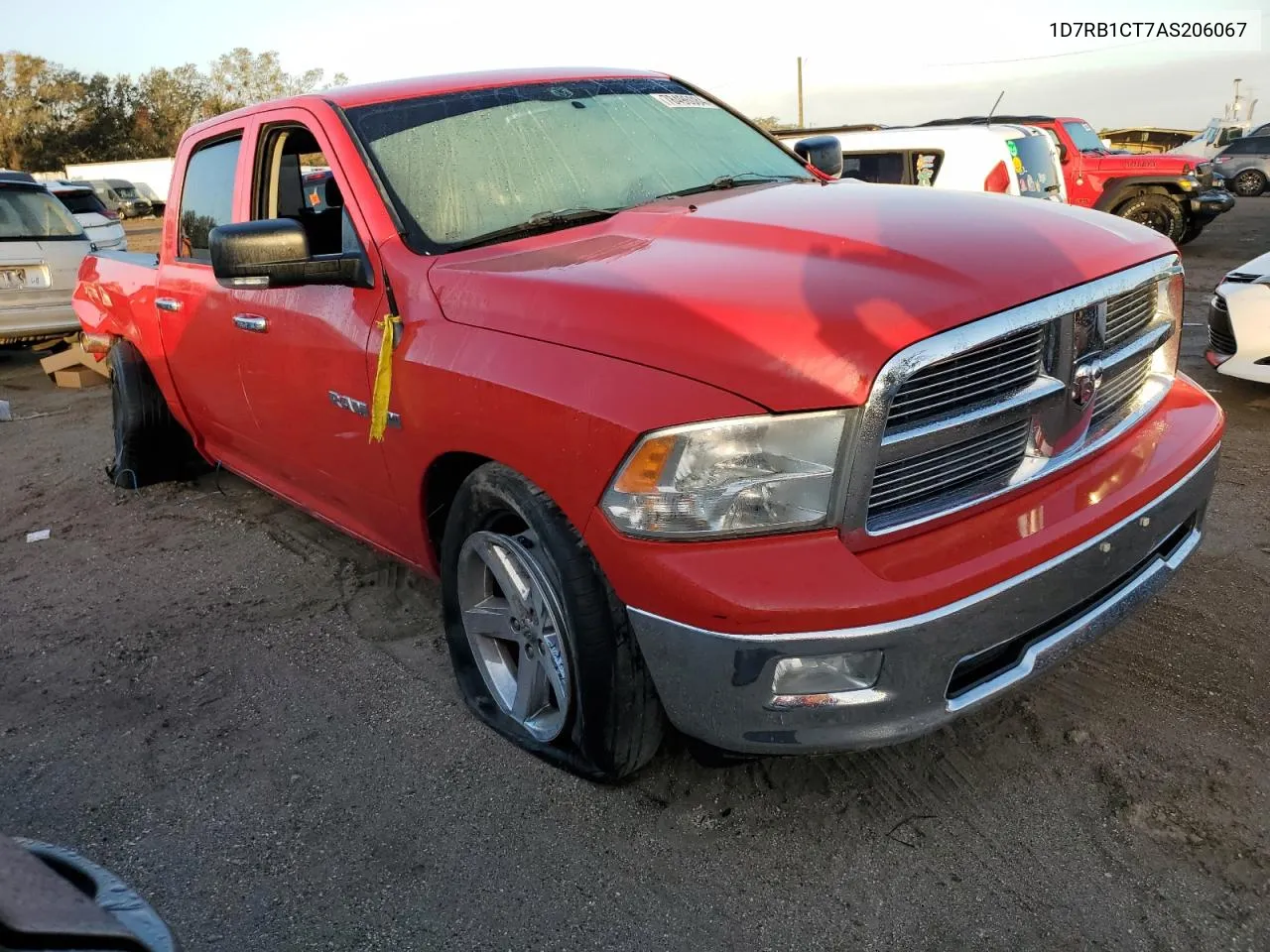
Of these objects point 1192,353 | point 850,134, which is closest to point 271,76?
point 850,134

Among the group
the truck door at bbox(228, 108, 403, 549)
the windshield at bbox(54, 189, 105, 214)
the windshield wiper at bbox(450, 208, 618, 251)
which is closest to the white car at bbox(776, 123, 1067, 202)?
the truck door at bbox(228, 108, 403, 549)

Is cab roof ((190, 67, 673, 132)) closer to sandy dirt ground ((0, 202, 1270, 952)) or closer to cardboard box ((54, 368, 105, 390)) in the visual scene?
sandy dirt ground ((0, 202, 1270, 952))

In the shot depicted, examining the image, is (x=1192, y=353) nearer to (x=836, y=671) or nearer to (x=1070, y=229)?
(x=1070, y=229)

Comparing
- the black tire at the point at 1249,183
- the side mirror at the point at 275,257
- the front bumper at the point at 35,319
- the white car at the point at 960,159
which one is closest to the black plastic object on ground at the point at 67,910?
the side mirror at the point at 275,257

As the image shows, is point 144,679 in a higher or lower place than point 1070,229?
lower

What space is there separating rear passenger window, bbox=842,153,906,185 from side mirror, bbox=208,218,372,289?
23.9 ft

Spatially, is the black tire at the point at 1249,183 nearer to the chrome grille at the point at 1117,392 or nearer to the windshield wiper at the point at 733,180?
the windshield wiper at the point at 733,180

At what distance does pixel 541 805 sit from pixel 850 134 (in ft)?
28.4

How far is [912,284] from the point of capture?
2.08 m

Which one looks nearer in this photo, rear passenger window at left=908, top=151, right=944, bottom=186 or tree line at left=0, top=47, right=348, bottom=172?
rear passenger window at left=908, top=151, right=944, bottom=186

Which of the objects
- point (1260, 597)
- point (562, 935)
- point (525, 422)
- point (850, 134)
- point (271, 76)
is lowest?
point (562, 935)

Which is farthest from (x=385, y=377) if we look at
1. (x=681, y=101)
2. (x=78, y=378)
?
(x=78, y=378)

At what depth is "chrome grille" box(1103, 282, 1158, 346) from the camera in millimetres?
2430

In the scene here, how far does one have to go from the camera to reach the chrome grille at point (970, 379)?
2002mm
